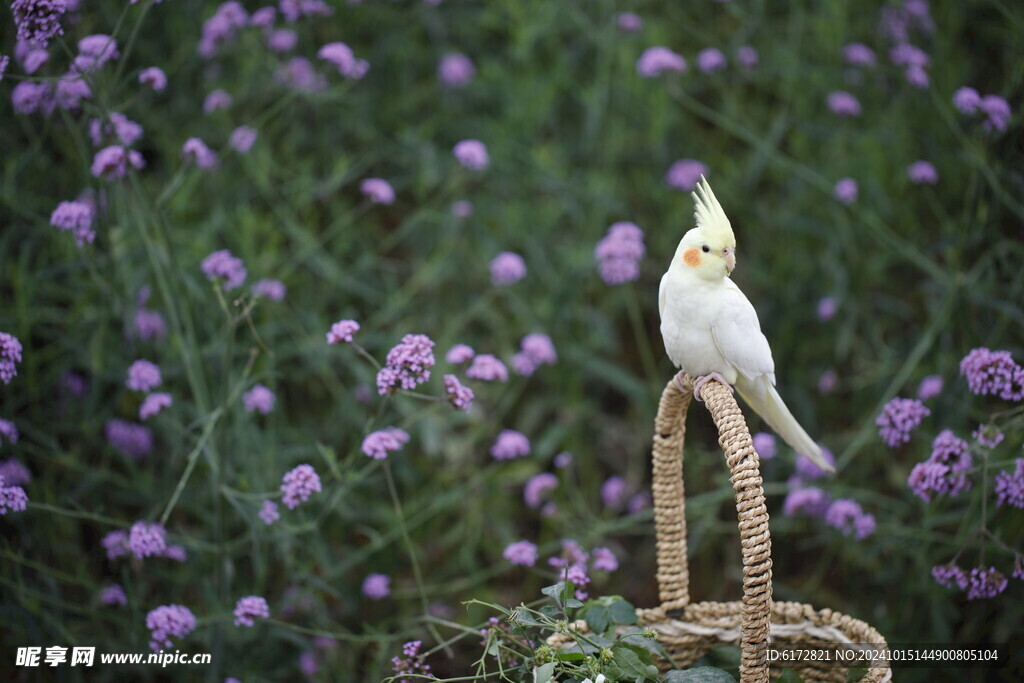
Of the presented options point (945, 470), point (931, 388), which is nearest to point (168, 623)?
point (945, 470)

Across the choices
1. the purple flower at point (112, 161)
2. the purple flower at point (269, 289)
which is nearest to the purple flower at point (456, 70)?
the purple flower at point (269, 289)

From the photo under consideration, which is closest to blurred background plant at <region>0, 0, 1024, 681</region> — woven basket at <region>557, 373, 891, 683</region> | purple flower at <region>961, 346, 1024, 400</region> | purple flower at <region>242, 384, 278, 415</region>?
purple flower at <region>242, 384, 278, 415</region>

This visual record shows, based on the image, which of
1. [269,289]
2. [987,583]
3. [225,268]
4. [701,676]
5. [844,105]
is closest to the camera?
[701,676]

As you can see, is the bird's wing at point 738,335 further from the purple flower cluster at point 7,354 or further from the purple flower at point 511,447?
the purple flower cluster at point 7,354

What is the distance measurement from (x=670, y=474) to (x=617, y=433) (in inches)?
52.2

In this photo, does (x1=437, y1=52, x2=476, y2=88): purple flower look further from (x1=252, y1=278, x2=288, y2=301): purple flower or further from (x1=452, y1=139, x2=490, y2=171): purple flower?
(x1=252, y1=278, x2=288, y2=301): purple flower

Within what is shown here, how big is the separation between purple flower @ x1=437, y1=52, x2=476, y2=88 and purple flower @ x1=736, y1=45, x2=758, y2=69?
2.65 ft

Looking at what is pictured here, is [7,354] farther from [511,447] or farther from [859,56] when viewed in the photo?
[859,56]

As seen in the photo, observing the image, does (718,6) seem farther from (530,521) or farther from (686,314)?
(686,314)

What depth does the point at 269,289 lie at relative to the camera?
209 centimetres

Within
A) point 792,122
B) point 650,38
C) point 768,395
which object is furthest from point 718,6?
point 768,395

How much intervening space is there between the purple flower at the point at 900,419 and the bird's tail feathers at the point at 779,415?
28 cm

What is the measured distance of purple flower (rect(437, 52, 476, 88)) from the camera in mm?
2713

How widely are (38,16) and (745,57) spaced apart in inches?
72.7
